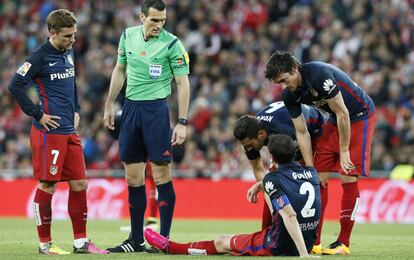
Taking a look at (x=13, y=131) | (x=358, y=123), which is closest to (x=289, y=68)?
(x=358, y=123)

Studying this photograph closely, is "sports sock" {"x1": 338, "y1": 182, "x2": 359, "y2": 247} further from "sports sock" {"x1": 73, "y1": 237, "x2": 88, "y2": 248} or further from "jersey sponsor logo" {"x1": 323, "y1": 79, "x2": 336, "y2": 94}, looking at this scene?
"sports sock" {"x1": 73, "y1": 237, "x2": 88, "y2": 248}

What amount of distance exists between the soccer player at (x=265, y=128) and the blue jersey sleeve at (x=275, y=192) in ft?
1.97

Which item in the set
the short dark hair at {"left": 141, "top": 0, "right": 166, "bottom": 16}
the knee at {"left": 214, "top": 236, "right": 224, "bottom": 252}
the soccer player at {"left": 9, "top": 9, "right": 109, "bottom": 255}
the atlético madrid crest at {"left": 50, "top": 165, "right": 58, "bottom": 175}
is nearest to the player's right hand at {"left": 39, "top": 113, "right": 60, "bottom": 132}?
the soccer player at {"left": 9, "top": 9, "right": 109, "bottom": 255}

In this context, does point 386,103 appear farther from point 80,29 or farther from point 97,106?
point 80,29

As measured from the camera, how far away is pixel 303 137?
401 inches

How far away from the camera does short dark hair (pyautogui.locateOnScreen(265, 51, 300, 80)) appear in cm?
970

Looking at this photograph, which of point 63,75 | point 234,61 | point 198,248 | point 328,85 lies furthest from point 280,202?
point 234,61

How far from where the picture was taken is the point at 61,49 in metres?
10.2

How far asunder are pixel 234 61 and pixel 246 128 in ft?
44.5

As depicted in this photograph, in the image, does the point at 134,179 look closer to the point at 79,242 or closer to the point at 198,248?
the point at 79,242

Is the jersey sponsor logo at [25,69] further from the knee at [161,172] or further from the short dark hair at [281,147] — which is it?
the short dark hair at [281,147]

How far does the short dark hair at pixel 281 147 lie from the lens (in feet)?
30.5

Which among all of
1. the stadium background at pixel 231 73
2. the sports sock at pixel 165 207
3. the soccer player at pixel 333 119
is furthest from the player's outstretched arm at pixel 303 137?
the stadium background at pixel 231 73

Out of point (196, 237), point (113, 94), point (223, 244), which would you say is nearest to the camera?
point (223, 244)
